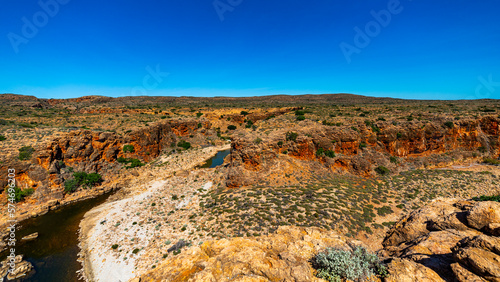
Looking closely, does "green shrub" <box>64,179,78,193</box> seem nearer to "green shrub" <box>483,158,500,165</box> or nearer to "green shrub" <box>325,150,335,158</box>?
"green shrub" <box>325,150,335,158</box>

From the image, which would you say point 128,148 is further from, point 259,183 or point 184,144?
point 259,183

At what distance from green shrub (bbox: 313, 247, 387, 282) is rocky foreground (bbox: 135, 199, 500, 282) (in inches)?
9.0

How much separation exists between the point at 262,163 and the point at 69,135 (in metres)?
26.9

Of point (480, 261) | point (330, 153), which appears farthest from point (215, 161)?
point (480, 261)

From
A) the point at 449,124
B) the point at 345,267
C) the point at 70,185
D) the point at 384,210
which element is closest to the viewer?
the point at 345,267

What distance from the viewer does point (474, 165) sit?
2430cm

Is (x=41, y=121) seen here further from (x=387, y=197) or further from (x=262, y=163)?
(x=387, y=197)

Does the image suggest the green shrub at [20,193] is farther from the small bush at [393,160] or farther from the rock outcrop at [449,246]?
the small bush at [393,160]

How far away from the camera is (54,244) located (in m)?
15.6

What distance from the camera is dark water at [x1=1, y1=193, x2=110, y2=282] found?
1306 cm

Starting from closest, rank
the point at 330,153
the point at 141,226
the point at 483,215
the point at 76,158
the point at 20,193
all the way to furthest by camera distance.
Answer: the point at 483,215 → the point at 141,226 → the point at 20,193 → the point at 330,153 → the point at 76,158

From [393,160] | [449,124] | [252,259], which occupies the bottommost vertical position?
[393,160]

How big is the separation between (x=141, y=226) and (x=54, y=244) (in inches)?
274

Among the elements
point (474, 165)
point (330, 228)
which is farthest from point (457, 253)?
point (474, 165)
